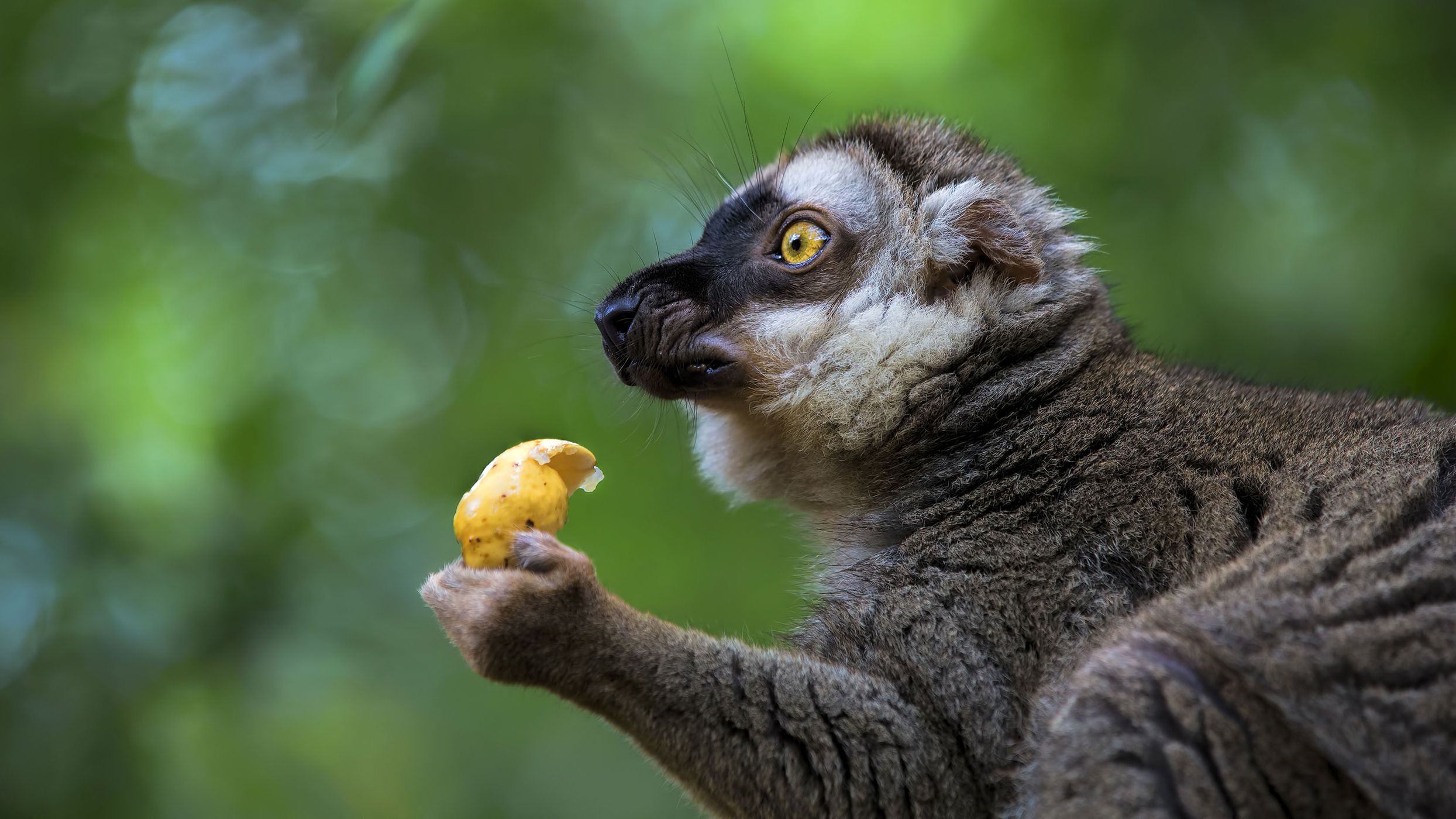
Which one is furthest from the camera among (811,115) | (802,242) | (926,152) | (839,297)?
(811,115)

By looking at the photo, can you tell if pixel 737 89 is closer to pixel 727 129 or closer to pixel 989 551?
pixel 727 129

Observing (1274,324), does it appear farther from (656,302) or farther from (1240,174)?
(656,302)

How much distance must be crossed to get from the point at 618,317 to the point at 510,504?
1.27 meters

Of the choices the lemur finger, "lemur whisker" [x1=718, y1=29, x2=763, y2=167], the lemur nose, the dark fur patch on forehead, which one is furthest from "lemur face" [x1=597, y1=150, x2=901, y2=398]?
"lemur whisker" [x1=718, y1=29, x2=763, y2=167]

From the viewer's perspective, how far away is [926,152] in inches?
198

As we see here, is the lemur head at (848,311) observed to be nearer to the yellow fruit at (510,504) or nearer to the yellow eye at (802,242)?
the yellow eye at (802,242)

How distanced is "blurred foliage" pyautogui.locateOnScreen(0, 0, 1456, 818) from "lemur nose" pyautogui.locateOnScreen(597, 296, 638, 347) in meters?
1.44

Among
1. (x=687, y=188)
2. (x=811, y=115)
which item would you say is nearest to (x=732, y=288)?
(x=687, y=188)

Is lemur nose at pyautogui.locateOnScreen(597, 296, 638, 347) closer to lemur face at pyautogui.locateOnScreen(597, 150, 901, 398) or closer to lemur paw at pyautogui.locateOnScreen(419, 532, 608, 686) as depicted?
lemur face at pyautogui.locateOnScreen(597, 150, 901, 398)

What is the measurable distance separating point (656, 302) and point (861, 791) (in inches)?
82.5

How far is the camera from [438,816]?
6.46 m

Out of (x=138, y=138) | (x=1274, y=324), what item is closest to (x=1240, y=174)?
(x=1274, y=324)

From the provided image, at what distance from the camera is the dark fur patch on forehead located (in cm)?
491

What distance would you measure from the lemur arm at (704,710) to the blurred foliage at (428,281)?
274 centimetres
